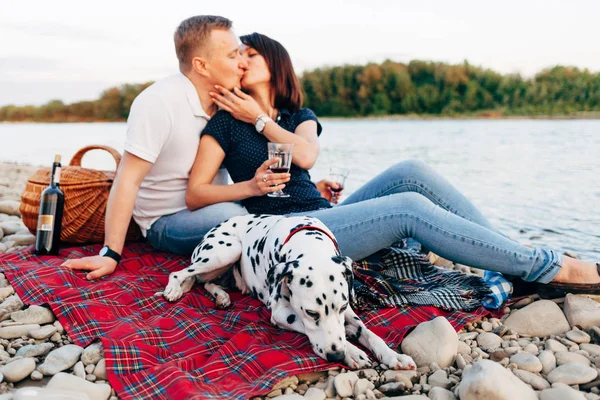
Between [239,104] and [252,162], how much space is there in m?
0.53

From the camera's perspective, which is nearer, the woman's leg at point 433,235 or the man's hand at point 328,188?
the woman's leg at point 433,235

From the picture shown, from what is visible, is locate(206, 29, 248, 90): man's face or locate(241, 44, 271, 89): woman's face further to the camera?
locate(241, 44, 271, 89): woman's face

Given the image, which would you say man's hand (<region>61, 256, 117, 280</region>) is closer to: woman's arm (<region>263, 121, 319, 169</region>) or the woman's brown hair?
woman's arm (<region>263, 121, 319, 169</region>)

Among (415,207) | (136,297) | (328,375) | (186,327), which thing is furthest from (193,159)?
(328,375)

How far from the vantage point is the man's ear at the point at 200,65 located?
5.00 m

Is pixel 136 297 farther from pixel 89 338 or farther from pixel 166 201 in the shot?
pixel 166 201

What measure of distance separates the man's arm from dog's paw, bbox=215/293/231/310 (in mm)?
1107

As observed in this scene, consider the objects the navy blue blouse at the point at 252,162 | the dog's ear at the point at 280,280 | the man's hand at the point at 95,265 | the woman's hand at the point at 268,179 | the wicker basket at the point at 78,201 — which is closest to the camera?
the dog's ear at the point at 280,280

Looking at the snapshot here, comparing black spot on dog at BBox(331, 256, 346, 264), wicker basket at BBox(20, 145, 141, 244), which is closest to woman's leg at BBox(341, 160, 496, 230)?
black spot on dog at BBox(331, 256, 346, 264)

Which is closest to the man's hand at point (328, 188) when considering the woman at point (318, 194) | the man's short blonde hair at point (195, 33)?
the woman at point (318, 194)

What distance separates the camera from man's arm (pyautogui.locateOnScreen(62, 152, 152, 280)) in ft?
15.4

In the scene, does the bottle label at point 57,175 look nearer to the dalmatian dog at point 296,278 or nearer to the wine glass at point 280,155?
the dalmatian dog at point 296,278

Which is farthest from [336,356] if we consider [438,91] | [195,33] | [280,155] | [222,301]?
[438,91]

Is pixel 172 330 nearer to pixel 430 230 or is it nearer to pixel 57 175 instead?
pixel 430 230
